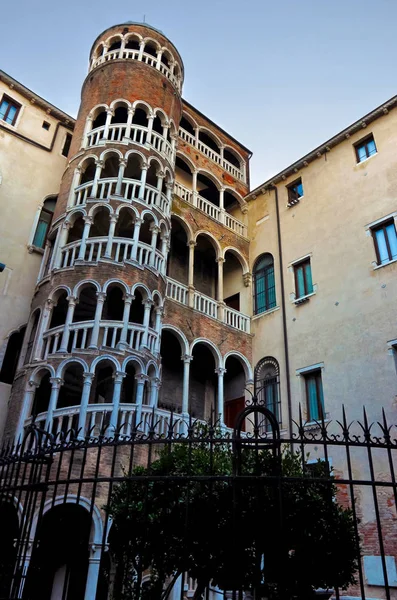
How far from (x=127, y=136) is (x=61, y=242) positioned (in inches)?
190

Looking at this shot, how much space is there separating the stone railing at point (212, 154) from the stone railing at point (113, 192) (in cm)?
602

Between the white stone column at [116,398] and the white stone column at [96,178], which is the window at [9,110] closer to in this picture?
the white stone column at [96,178]

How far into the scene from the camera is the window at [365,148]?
1781 centimetres

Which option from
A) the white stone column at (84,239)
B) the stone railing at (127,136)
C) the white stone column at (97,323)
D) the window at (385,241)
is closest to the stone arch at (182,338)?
the white stone column at (97,323)

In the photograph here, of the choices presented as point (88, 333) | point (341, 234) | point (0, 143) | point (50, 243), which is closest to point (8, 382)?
point (88, 333)

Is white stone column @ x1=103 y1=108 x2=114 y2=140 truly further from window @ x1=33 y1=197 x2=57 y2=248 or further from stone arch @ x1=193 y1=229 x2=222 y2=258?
stone arch @ x1=193 y1=229 x2=222 y2=258

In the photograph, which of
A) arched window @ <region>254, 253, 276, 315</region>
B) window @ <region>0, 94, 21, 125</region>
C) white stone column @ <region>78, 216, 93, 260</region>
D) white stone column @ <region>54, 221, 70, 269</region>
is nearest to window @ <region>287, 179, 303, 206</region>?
arched window @ <region>254, 253, 276, 315</region>

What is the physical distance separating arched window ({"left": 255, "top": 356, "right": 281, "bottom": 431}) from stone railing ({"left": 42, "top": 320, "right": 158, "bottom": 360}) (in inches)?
217

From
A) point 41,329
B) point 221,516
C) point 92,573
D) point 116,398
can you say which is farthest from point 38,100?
point 221,516

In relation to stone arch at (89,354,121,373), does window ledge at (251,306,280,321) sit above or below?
above

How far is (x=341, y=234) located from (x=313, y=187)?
3.21 metres

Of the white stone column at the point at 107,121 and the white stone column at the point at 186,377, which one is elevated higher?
the white stone column at the point at 107,121

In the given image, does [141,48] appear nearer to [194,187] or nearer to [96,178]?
[194,187]

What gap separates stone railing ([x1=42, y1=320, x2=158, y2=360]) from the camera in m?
13.4
